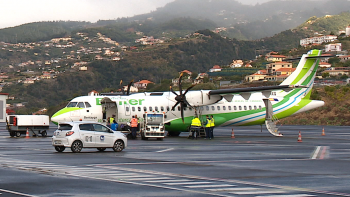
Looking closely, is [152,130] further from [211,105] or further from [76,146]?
[76,146]

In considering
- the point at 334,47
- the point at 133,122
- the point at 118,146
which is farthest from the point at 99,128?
the point at 334,47

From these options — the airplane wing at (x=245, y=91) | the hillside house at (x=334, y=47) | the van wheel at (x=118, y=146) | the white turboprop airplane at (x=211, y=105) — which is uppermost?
the hillside house at (x=334, y=47)

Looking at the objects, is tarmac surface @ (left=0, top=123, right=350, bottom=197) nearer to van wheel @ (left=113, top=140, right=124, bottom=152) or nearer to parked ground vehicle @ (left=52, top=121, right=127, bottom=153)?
parked ground vehicle @ (left=52, top=121, right=127, bottom=153)

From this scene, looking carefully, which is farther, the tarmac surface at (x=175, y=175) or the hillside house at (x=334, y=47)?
the hillside house at (x=334, y=47)

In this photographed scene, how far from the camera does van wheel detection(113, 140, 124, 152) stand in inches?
953

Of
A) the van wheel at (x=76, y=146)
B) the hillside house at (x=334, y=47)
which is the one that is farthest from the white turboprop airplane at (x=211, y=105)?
the hillside house at (x=334, y=47)

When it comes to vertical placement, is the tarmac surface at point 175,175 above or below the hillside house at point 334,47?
below

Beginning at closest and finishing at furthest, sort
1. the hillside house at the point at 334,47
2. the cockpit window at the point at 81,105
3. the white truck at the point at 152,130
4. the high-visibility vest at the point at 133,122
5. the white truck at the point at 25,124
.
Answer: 1. the white truck at the point at 152,130
2. the high-visibility vest at the point at 133,122
3. the cockpit window at the point at 81,105
4. the white truck at the point at 25,124
5. the hillside house at the point at 334,47

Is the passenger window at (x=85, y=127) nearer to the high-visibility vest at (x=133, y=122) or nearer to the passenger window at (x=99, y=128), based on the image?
the passenger window at (x=99, y=128)

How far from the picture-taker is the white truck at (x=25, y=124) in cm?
3875

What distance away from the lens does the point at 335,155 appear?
75.5 ft

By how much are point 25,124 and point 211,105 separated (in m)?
14.5

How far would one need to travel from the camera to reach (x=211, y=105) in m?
40.1

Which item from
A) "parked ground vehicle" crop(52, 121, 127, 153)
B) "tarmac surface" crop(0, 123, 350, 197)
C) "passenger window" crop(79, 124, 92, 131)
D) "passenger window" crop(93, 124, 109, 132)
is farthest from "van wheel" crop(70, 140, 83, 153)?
"tarmac surface" crop(0, 123, 350, 197)
